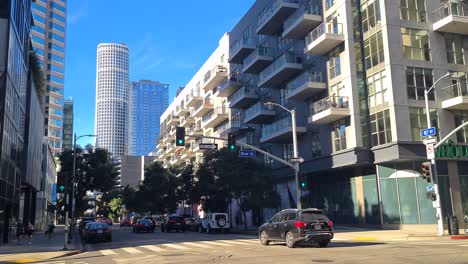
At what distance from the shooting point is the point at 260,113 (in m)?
53.9

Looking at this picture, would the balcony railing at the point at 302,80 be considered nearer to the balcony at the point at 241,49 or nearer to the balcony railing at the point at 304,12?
the balcony railing at the point at 304,12

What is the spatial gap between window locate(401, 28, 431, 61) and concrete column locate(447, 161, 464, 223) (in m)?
8.43

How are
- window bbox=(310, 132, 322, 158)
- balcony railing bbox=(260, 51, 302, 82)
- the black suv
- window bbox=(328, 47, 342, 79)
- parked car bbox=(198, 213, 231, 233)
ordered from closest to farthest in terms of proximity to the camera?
the black suv < window bbox=(328, 47, 342, 79) < parked car bbox=(198, 213, 231, 233) < window bbox=(310, 132, 322, 158) < balcony railing bbox=(260, 51, 302, 82)

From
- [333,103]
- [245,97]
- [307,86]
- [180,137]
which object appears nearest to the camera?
[180,137]

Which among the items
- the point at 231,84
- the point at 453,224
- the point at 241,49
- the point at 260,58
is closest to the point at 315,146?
the point at 260,58

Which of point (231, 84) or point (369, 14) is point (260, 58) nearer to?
point (231, 84)

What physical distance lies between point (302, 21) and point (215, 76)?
31111mm

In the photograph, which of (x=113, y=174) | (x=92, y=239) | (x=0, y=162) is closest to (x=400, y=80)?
(x=92, y=239)

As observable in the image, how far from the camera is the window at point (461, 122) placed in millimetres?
37281

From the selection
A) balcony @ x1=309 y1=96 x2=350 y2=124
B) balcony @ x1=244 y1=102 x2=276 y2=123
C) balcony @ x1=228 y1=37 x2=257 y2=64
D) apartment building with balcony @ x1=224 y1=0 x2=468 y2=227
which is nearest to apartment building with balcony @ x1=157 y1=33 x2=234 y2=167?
balcony @ x1=228 y1=37 x2=257 y2=64

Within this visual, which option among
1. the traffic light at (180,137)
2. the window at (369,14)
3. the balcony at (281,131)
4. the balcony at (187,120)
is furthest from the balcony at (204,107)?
the traffic light at (180,137)

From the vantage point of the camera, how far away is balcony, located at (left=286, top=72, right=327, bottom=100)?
140 ft

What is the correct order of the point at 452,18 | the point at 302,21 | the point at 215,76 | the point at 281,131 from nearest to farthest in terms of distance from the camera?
the point at 452,18 → the point at 302,21 → the point at 281,131 → the point at 215,76

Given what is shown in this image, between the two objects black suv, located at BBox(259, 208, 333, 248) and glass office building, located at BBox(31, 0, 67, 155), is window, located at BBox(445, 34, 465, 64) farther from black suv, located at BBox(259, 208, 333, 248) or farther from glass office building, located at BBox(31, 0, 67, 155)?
glass office building, located at BBox(31, 0, 67, 155)
